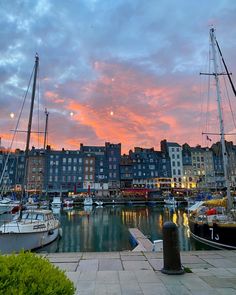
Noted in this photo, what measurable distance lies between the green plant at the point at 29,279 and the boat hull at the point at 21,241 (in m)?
15.0

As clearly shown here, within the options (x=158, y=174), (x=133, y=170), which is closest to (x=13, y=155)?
(x=133, y=170)

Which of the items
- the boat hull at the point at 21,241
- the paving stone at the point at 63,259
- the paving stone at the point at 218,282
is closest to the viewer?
the paving stone at the point at 218,282

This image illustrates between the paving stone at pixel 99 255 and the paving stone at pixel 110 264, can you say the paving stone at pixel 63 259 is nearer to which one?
the paving stone at pixel 99 255

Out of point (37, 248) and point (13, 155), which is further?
point (13, 155)

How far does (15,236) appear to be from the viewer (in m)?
17.2

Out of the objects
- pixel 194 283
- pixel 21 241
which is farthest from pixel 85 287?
pixel 21 241

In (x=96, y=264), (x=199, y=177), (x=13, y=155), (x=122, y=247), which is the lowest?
(x=122, y=247)

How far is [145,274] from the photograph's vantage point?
770 centimetres

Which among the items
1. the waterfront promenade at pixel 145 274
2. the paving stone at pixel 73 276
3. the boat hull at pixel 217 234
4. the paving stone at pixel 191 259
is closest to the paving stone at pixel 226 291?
the waterfront promenade at pixel 145 274

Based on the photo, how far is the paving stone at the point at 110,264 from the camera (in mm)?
8430

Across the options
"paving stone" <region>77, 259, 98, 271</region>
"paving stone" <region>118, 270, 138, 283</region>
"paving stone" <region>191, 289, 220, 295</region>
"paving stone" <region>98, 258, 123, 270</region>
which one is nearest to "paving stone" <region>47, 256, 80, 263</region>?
"paving stone" <region>77, 259, 98, 271</region>

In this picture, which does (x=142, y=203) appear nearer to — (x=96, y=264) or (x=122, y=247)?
(x=122, y=247)

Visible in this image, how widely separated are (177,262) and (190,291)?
1579mm

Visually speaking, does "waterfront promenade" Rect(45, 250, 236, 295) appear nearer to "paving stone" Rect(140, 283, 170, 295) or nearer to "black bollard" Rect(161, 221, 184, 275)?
"paving stone" Rect(140, 283, 170, 295)
